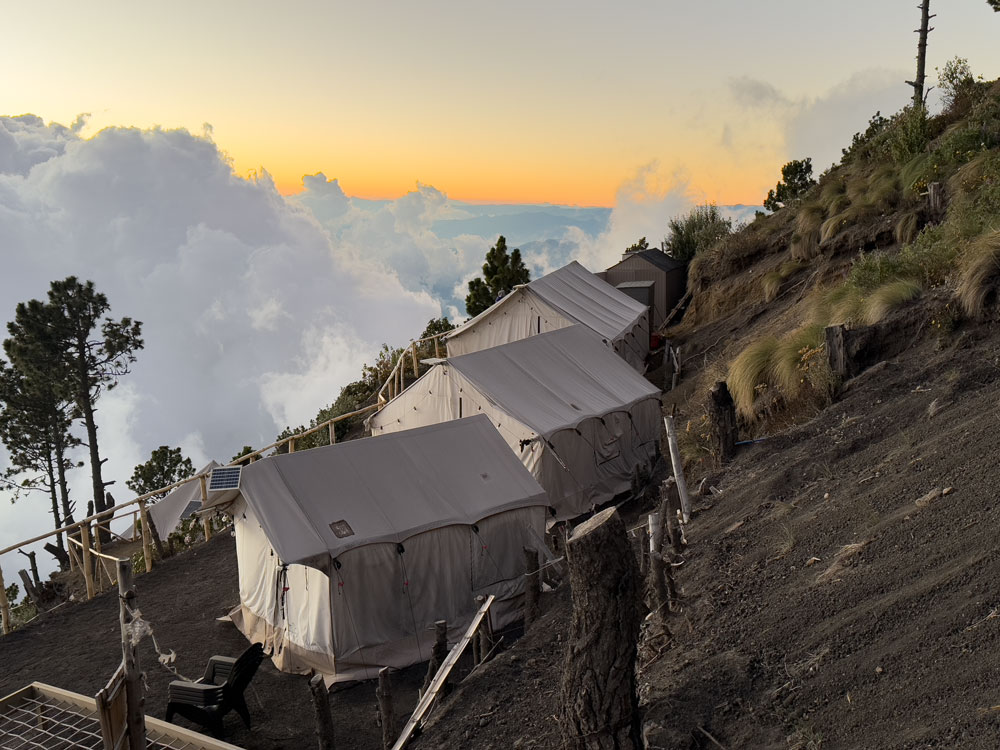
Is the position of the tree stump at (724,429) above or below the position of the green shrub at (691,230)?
below

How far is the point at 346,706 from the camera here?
9.67 metres

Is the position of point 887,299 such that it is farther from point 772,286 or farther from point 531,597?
point 772,286

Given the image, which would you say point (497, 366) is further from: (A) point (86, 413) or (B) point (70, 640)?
(A) point (86, 413)

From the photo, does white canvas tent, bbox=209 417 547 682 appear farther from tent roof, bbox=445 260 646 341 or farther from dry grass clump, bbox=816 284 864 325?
tent roof, bbox=445 260 646 341

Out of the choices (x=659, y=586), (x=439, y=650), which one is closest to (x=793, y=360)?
(x=659, y=586)

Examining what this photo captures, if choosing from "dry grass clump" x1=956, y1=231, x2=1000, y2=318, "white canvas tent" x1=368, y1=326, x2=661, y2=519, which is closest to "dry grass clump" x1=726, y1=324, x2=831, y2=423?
"dry grass clump" x1=956, y1=231, x2=1000, y2=318

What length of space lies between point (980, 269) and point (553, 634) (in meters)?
7.03

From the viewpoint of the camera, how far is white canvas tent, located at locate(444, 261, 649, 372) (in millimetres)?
23484

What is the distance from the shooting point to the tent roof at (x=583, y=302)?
2362 cm

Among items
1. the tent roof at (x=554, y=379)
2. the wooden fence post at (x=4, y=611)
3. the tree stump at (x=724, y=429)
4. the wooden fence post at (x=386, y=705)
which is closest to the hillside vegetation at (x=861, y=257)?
the tree stump at (x=724, y=429)

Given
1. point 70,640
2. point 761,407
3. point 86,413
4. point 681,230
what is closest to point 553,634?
point 761,407

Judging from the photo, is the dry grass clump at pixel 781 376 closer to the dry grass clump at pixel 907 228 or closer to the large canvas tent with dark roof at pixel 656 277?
the dry grass clump at pixel 907 228

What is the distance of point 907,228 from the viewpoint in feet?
59.0

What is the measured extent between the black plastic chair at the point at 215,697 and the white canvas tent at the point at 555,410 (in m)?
6.64
